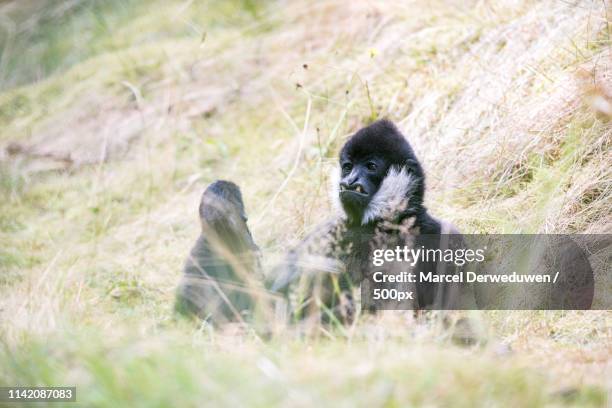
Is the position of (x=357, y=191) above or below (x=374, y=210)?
above

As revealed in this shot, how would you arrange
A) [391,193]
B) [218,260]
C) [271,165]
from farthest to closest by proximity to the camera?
[271,165] → [218,260] → [391,193]

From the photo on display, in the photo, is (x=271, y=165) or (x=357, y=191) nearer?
(x=357, y=191)

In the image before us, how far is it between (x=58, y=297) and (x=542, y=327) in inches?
130

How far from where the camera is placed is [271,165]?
25.0 ft

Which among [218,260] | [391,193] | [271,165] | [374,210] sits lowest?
[218,260]

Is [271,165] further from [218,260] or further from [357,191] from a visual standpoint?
[357,191]

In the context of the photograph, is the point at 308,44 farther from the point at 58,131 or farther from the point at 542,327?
the point at 542,327

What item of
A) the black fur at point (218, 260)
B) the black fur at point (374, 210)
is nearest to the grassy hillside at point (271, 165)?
the black fur at point (218, 260)

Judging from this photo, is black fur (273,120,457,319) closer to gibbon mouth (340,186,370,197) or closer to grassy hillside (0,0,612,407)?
gibbon mouth (340,186,370,197)

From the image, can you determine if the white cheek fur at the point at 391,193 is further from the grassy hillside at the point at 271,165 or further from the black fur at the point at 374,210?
the grassy hillside at the point at 271,165

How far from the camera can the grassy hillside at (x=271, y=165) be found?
305 cm

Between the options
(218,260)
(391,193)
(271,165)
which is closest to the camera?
(391,193)

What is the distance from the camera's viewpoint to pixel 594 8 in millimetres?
6520

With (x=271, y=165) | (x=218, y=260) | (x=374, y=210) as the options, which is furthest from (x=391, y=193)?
(x=271, y=165)
